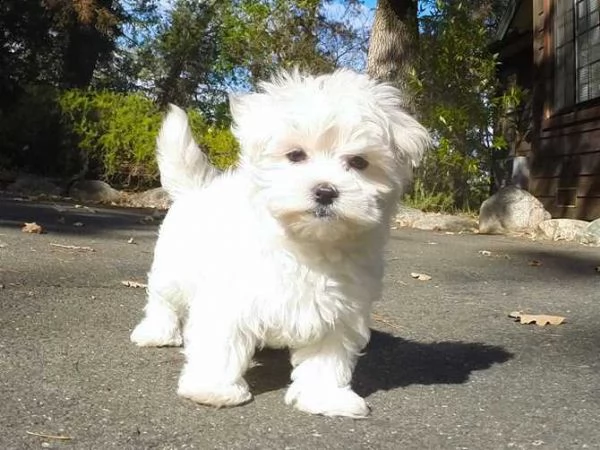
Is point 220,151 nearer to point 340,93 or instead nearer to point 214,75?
point 340,93

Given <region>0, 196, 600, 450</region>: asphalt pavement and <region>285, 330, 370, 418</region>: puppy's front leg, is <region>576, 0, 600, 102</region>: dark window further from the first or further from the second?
<region>285, 330, 370, 418</region>: puppy's front leg

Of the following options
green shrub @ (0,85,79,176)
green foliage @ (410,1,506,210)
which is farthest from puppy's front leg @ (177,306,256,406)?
green shrub @ (0,85,79,176)

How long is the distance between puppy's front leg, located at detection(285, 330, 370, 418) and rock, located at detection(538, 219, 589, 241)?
8449 millimetres

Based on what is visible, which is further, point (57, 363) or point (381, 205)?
point (57, 363)

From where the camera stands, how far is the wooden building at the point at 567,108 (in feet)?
37.6

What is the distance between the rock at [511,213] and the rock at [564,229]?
748 millimetres

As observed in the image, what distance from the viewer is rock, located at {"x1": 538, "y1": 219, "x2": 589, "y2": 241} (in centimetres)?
1066

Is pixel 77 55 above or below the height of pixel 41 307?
above

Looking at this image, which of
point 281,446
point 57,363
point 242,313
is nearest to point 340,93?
point 242,313

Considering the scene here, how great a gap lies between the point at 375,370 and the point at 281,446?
3.80ft

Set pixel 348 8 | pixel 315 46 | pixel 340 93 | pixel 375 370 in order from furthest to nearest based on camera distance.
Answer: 1. pixel 348 8
2. pixel 315 46
3. pixel 375 370
4. pixel 340 93

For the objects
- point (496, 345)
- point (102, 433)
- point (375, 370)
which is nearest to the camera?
point (102, 433)

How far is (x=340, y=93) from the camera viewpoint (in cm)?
279

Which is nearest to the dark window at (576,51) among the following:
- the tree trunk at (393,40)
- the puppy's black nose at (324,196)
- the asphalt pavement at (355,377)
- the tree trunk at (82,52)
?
the tree trunk at (393,40)
